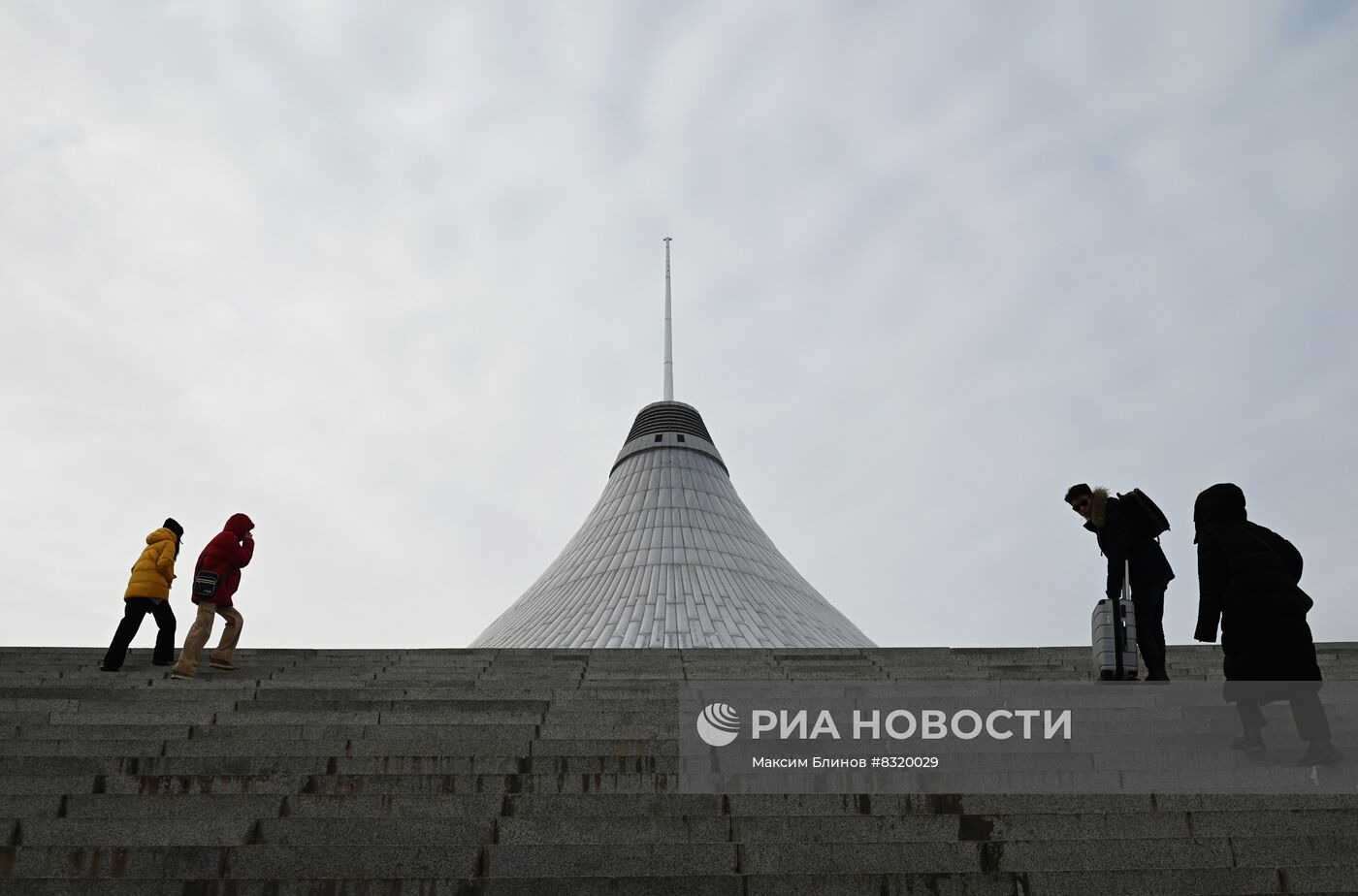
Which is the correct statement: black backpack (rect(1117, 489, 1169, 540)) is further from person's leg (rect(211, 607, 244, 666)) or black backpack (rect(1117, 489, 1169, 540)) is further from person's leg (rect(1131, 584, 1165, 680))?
person's leg (rect(211, 607, 244, 666))

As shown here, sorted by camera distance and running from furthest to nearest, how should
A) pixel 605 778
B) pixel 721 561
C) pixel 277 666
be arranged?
pixel 721 561 < pixel 277 666 < pixel 605 778

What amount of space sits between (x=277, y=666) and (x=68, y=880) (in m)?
4.68

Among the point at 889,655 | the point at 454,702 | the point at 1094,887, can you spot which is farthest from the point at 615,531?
the point at 1094,887

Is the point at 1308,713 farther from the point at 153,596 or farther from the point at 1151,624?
the point at 153,596

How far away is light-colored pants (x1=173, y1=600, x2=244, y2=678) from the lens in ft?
25.6

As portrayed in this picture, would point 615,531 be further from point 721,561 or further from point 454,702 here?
point 454,702

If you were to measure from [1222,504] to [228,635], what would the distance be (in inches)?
246

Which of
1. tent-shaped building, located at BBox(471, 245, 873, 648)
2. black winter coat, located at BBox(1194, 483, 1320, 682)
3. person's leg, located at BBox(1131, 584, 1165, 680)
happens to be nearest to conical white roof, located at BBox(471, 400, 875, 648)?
tent-shaped building, located at BBox(471, 245, 873, 648)

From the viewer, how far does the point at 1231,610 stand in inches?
220

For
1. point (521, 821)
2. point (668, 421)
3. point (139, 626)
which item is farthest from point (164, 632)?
point (668, 421)

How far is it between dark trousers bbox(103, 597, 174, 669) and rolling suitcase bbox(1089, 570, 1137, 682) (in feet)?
A: 20.0

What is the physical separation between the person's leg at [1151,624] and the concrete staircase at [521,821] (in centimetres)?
107

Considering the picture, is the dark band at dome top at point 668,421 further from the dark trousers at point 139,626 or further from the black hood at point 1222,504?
the black hood at point 1222,504

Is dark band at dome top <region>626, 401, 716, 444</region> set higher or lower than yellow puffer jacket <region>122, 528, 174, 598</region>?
higher
